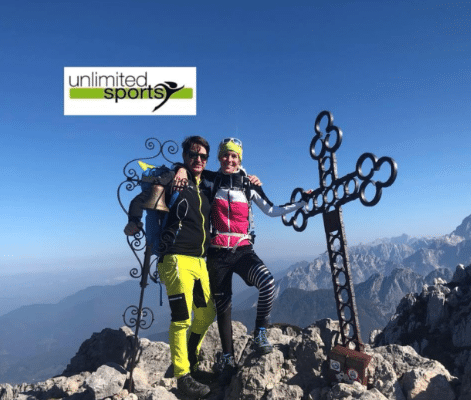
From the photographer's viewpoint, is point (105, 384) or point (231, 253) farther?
point (105, 384)

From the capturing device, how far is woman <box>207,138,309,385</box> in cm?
635

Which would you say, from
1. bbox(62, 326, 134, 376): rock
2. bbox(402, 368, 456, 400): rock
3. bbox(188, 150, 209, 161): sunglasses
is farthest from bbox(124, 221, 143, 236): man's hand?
bbox(402, 368, 456, 400): rock

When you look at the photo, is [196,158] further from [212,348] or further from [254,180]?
[212,348]

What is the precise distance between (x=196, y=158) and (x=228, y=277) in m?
2.78

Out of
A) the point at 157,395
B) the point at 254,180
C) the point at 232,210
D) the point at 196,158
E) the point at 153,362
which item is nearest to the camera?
the point at 157,395

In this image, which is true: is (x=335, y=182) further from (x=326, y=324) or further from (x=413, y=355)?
(x=413, y=355)

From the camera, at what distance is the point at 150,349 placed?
962 cm

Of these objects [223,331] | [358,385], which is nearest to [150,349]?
[223,331]

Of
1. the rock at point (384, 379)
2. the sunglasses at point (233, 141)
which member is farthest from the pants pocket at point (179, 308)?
the rock at point (384, 379)

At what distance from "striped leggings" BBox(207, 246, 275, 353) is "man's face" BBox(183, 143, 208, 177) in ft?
6.22

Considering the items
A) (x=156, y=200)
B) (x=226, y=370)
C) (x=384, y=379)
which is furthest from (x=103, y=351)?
(x=384, y=379)

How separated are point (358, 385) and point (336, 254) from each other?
243 cm

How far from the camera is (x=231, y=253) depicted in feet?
21.8

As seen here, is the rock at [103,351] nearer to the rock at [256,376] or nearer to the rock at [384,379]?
the rock at [256,376]
